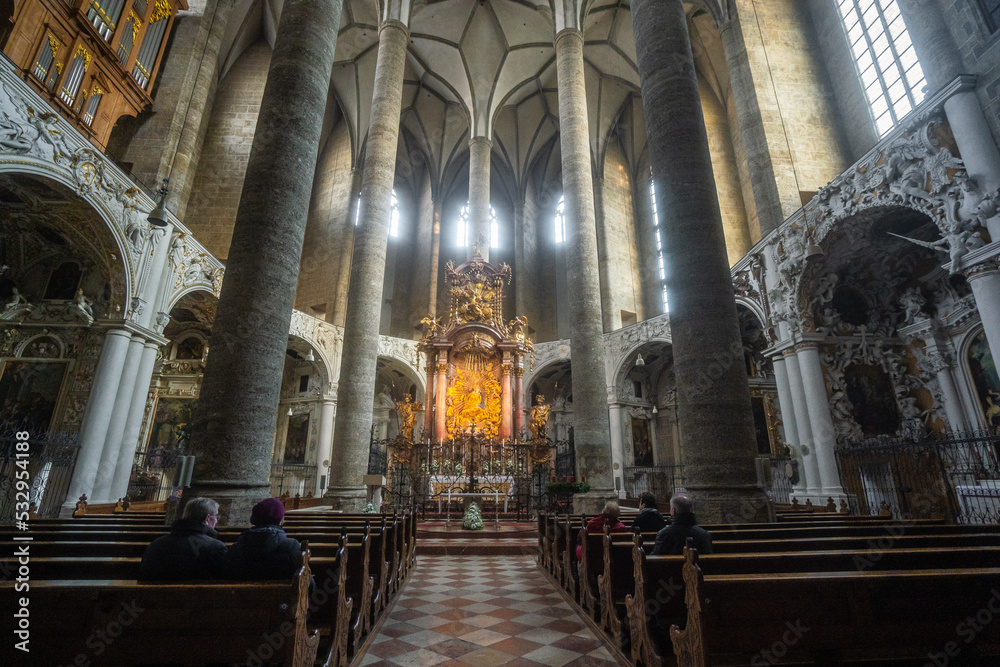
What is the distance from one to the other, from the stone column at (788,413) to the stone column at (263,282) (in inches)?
450

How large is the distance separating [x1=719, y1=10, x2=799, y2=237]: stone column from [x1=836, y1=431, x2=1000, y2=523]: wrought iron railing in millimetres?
5926

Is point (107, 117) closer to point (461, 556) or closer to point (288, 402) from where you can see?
point (288, 402)

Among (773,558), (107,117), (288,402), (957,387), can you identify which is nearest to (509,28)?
(107,117)

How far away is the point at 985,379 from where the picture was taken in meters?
10.4

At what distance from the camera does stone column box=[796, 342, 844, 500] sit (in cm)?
1077

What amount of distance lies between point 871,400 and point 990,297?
202 inches

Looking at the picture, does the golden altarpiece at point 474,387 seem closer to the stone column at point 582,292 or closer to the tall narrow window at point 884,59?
the stone column at point 582,292

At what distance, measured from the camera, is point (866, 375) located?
12023mm

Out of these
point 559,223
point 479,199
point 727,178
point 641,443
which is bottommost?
point 641,443

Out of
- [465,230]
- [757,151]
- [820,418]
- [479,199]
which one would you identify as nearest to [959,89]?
[757,151]

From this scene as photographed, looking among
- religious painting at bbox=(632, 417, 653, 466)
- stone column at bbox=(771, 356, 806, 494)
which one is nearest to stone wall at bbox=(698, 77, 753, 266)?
religious painting at bbox=(632, 417, 653, 466)

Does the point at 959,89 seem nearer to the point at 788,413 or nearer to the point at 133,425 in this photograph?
the point at 788,413

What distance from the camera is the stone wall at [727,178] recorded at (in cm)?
1912

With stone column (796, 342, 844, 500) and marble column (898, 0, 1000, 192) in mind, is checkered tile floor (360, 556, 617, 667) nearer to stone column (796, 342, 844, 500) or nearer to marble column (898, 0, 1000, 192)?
stone column (796, 342, 844, 500)
